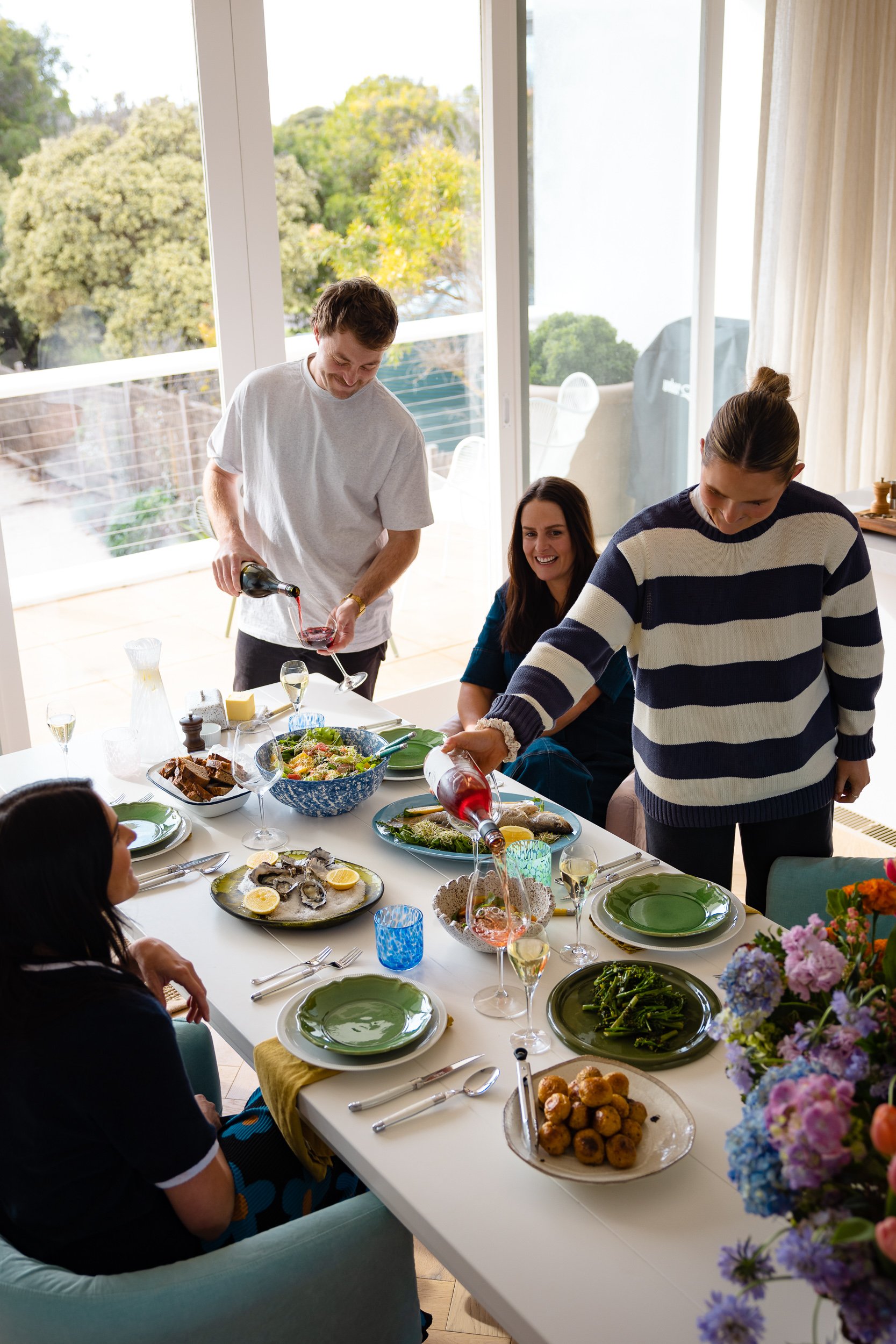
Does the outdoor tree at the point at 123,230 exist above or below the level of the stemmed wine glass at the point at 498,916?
above

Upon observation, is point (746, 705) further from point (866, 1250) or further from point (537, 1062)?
point (866, 1250)

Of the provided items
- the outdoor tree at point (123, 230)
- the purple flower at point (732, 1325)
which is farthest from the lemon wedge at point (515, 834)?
the outdoor tree at point (123, 230)

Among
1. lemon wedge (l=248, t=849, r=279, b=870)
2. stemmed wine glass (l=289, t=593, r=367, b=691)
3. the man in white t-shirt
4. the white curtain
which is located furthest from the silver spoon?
the white curtain

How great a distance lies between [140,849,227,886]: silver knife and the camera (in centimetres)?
192

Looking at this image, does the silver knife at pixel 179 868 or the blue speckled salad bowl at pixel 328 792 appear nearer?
the silver knife at pixel 179 868

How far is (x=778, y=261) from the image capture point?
450 centimetres

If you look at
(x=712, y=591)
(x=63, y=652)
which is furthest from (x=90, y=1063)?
(x=63, y=652)

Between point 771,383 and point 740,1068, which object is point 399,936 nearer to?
point 740,1068

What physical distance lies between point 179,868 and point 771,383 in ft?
4.41

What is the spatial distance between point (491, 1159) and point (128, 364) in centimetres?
277

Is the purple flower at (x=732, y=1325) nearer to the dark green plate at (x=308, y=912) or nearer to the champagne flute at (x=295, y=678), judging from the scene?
the dark green plate at (x=308, y=912)

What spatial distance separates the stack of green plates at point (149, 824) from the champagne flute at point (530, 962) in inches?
31.1

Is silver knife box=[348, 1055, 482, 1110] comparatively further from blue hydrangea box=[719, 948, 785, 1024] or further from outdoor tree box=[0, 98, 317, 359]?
outdoor tree box=[0, 98, 317, 359]

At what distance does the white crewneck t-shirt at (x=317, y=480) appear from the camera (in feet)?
9.32
